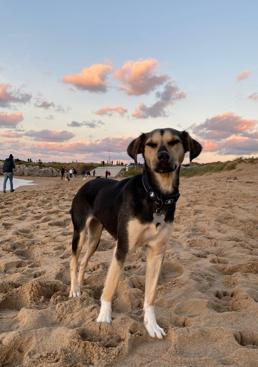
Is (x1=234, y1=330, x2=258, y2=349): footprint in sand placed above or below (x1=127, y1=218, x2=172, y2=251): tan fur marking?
below

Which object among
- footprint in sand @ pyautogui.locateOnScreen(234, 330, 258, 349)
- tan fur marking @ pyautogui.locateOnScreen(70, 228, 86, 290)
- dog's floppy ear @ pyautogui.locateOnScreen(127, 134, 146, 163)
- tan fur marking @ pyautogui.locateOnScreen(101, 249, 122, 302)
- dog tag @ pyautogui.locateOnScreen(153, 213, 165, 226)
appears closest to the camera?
footprint in sand @ pyautogui.locateOnScreen(234, 330, 258, 349)

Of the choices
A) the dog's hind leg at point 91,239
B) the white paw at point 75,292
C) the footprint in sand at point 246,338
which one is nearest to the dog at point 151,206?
the footprint in sand at point 246,338

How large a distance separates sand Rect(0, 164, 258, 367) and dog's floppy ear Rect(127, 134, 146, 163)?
176cm

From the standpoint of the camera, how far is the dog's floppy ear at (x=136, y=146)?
4.36 m

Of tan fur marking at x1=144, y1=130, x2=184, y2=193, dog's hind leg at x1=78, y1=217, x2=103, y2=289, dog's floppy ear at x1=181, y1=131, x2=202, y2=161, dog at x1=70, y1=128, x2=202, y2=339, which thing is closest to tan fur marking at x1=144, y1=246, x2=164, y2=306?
dog at x1=70, y1=128, x2=202, y2=339

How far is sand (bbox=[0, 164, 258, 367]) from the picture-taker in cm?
352

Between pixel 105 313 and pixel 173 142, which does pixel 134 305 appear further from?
pixel 173 142

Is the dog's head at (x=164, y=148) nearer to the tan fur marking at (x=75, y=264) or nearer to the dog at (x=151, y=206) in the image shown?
the dog at (x=151, y=206)

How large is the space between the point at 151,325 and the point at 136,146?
186 cm

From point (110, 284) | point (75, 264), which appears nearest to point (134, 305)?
point (110, 284)

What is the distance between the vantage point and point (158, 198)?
4078 millimetres

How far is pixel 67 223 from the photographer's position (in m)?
10.1

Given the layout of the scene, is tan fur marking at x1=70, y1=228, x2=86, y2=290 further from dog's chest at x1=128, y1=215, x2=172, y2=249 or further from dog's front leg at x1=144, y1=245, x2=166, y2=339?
dog's chest at x1=128, y1=215, x2=172, y2=249

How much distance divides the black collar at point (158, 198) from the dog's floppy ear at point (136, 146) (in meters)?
0.29
